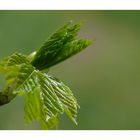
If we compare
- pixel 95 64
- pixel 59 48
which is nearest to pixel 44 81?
pixel 59 48

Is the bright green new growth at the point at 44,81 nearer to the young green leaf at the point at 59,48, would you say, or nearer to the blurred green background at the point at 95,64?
the young green leaf at the point at 59,48

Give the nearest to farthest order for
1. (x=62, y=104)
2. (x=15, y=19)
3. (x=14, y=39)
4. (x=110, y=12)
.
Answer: (x=62, y=104) → (x=14, y=39) → (x=15, y=19) → (x=110, y=12)

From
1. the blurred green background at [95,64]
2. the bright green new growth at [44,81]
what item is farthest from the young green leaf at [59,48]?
the blurred green background at [95,64]

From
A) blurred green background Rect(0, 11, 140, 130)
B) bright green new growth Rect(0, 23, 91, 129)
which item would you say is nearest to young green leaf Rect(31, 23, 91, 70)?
bright green new growth Rect(0, 23, 91, 129)

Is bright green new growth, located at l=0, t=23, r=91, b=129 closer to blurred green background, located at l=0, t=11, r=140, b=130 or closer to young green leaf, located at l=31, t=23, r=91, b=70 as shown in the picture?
young green leaf, located at l=31, t=23, r=91, b=70

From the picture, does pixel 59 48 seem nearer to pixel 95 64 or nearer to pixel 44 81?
pixel 44 81

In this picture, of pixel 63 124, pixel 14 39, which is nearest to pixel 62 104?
pixel 63 124

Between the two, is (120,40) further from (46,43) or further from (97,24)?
(46,43)
